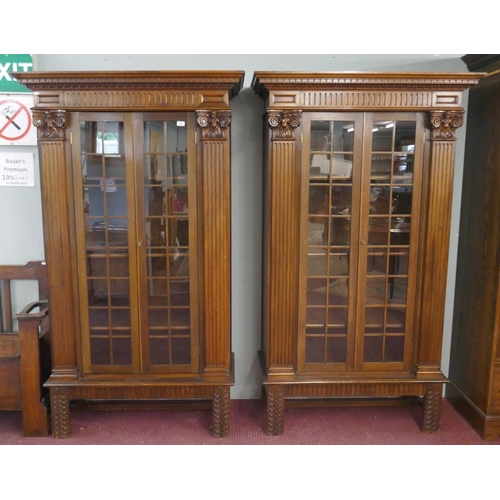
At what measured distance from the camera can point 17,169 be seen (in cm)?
312

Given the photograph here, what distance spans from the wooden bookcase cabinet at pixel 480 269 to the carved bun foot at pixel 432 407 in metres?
0.29

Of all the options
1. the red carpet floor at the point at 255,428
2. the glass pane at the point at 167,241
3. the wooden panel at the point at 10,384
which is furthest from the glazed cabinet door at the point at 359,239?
the wooden panel at the point at 10,384

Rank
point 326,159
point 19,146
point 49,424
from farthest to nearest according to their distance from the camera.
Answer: point 19,146 < point 49,424 < point 326,159

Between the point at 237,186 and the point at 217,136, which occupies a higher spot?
the point at 217,136

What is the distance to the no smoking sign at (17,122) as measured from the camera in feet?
10.0

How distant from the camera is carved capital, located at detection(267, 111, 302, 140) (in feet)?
8.48

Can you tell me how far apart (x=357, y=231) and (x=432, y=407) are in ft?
4.10

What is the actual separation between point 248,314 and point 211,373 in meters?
0.60

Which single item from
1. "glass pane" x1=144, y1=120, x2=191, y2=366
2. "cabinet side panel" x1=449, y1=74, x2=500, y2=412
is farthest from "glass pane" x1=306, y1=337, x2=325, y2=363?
"cabinet side panel" x1=449, y1=74, x2=500, y2=412

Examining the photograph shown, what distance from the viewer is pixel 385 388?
2.85 metres

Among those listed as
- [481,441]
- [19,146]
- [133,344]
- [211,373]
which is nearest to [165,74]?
[19,146]

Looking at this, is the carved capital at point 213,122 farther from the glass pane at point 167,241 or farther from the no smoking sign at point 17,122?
the no smoking sign at point 17,122

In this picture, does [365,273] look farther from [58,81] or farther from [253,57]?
[58,81]

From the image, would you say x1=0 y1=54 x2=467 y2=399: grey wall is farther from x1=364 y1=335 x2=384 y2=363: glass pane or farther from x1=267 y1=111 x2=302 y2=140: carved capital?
x1=364 y1=335 x2=384 y2=363: glass pane
